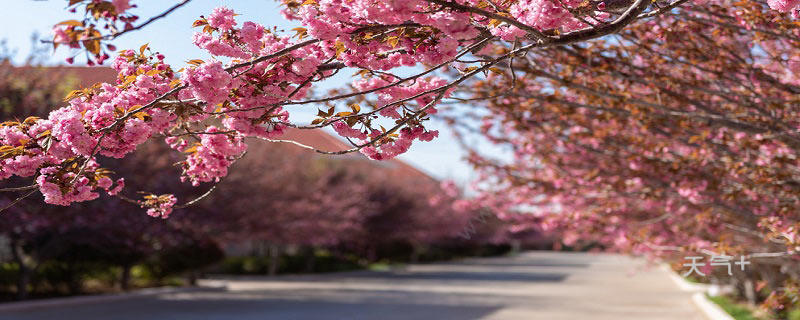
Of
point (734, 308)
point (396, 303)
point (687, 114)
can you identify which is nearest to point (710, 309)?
point (734, 308)

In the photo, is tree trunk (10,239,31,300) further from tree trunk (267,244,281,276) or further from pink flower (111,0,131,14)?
pink flower (111,0,131,14)

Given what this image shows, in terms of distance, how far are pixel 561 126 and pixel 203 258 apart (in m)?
15.8

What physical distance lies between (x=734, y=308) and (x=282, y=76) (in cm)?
1491

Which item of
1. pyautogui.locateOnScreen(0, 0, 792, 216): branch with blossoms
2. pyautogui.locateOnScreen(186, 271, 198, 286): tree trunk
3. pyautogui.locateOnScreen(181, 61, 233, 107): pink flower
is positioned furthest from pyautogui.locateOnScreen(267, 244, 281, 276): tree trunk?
pyautogui.locateOnScreen(181, 61, 233, 107): pink flower

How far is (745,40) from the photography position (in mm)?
8516

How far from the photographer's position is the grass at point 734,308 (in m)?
14.9

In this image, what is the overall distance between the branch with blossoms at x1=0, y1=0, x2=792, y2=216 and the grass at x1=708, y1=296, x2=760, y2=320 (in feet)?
40.5

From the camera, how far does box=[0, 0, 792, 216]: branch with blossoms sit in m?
3.89

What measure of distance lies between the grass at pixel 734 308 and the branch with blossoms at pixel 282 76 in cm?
1236

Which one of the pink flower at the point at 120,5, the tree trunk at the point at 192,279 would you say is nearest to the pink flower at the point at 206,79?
the pink flower at the point at 120,5

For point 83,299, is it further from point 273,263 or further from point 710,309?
point 273,263

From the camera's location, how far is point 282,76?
14.5 ft

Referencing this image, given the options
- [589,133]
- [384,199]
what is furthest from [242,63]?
[384,199]

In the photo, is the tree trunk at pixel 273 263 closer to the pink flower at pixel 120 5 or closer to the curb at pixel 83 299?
the curb at pixel 83 299
